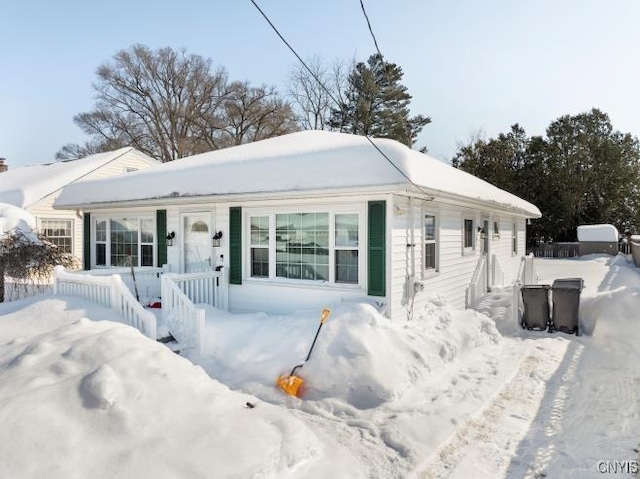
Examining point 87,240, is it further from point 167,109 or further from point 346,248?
point 167,109

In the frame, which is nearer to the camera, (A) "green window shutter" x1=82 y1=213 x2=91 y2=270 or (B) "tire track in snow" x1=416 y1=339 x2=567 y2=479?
(B) "tire track in snow" x1=416 y1=339 x2=567 y2=479

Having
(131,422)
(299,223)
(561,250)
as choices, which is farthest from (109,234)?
(561,250)

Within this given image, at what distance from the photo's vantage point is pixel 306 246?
8180 millimetres

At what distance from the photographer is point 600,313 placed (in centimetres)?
866

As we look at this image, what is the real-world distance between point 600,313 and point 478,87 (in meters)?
4.87

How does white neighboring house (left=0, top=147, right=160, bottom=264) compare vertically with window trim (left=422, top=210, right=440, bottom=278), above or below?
above

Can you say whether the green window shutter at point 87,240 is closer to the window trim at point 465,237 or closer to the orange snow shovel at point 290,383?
the orange snow shovel at point 290,383

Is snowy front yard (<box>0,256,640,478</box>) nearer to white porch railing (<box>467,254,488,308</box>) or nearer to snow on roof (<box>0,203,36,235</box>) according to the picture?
white porch railing (<box>467,254,488,308</box>)

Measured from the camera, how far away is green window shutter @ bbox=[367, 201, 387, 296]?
23.9ft

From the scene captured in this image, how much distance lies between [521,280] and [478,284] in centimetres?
185

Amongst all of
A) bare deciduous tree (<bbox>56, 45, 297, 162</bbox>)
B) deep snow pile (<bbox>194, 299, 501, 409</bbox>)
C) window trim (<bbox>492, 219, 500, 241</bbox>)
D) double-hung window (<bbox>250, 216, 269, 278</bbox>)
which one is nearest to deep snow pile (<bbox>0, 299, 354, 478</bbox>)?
deep snow pile (<bbox>194, 299, 501, 409</bbox>)

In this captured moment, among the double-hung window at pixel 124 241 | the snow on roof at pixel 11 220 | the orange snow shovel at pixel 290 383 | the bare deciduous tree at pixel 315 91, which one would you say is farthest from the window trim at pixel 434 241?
the bare deciduous tree at pixel 315 91

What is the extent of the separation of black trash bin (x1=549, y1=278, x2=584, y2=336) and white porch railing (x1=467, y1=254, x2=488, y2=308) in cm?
235

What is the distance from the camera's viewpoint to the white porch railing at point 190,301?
689cm
